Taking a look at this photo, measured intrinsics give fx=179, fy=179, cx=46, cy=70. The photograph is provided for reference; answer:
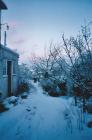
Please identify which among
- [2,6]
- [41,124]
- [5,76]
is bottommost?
[41,124]

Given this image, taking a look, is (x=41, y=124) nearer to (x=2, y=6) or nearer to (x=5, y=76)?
(x=5, y=76)

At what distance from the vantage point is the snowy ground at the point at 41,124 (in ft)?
22.6

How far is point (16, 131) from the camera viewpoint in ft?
23.8

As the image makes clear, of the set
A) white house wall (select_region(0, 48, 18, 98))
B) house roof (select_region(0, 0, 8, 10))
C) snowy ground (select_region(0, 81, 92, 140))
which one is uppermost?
house roof (select_region(0, 0, 8, 10))

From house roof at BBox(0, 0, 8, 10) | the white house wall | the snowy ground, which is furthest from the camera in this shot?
the white house wall

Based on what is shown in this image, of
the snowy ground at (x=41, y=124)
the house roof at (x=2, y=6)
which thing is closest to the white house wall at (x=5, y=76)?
the snowy ground at (x=41, y=124)

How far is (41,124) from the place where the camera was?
796 centimetres

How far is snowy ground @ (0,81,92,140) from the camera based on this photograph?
6891mm

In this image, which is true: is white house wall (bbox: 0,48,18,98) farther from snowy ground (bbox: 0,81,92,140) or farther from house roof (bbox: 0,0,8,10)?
house roof (bbox: 0,0,8,10)

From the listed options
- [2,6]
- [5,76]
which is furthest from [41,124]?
[2,6]

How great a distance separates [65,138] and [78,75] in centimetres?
242

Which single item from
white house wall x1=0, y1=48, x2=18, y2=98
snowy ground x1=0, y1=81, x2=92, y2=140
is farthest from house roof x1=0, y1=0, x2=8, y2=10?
snowy ground x1=0, y1=81, x2=92, y2=140

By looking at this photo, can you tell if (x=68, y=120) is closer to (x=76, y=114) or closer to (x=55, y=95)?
(x=76, y=114)

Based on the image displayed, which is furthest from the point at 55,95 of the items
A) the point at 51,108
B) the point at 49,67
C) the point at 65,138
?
the point at 49,67
